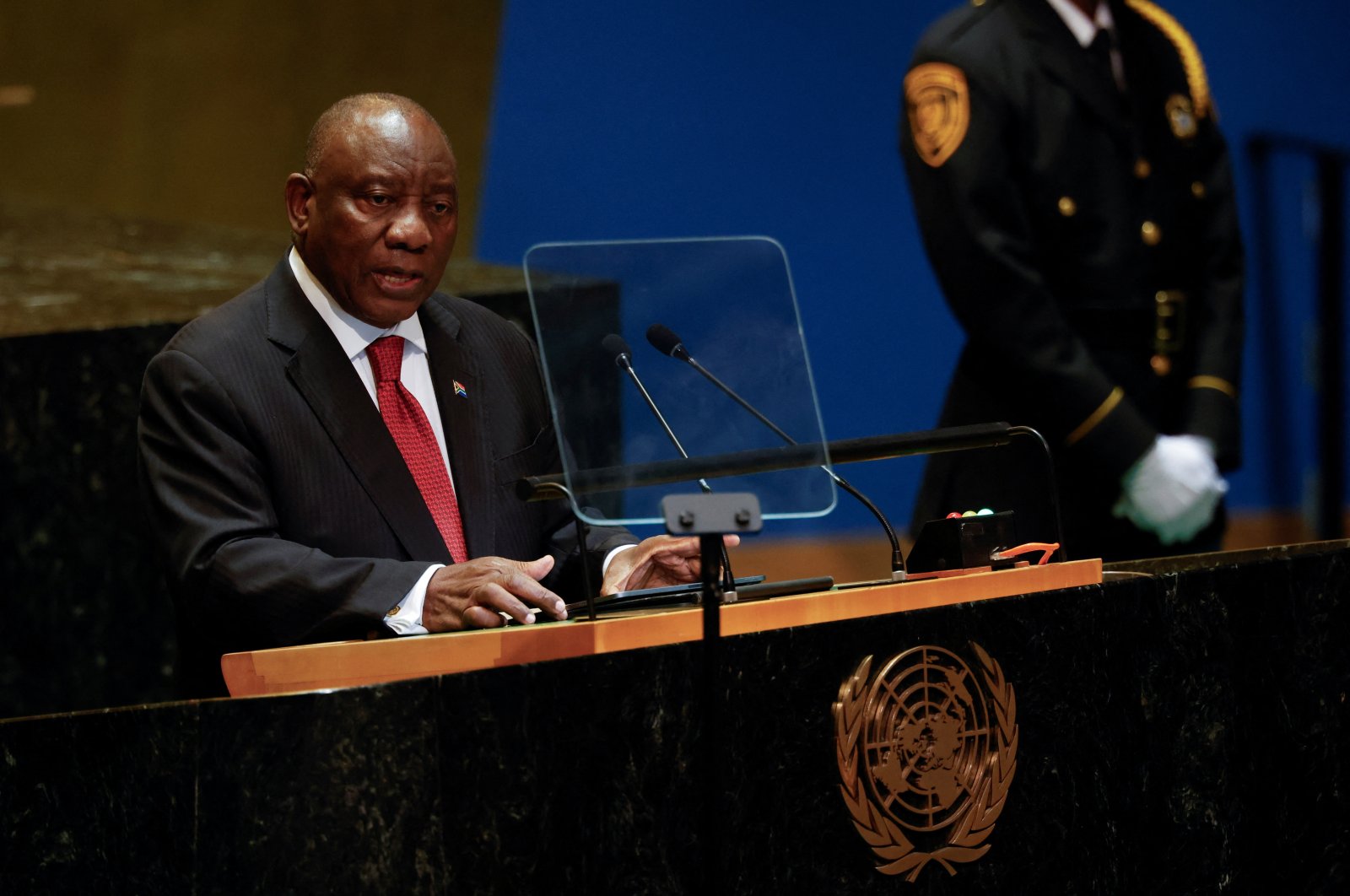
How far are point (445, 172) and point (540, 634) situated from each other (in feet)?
→ 2.74

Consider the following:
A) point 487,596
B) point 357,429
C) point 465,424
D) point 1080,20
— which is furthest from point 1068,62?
point 487,596

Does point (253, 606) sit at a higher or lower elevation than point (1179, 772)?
higher

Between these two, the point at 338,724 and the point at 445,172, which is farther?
the point at 445,172

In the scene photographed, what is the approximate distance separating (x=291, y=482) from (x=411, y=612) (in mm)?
299

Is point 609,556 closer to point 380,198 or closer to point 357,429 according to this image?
→ point 357,429

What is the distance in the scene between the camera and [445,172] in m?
2.33

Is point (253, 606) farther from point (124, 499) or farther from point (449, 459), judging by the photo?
point (124, 499)

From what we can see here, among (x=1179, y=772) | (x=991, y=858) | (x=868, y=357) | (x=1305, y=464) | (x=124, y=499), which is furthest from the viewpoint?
(x=1305, y=464)

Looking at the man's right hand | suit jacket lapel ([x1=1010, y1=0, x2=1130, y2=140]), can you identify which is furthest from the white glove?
the man's right hand

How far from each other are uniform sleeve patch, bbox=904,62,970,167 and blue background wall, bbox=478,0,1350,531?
4.06ft

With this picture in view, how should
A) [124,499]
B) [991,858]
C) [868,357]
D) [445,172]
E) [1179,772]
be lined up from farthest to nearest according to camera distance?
[868,357] → [124,499] → [445,172] → [1179,772] → [991,858]

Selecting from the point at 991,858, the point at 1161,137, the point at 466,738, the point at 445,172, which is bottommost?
the point at 991,858

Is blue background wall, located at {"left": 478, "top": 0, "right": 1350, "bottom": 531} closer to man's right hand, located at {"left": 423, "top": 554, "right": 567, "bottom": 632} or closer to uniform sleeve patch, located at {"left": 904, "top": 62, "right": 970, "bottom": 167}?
uniform sleeve patch, located at {"left": 904, "top": 62, "right": 970, "bottom": 167}

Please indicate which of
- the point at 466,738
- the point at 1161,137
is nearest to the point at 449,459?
the point at 466,738
